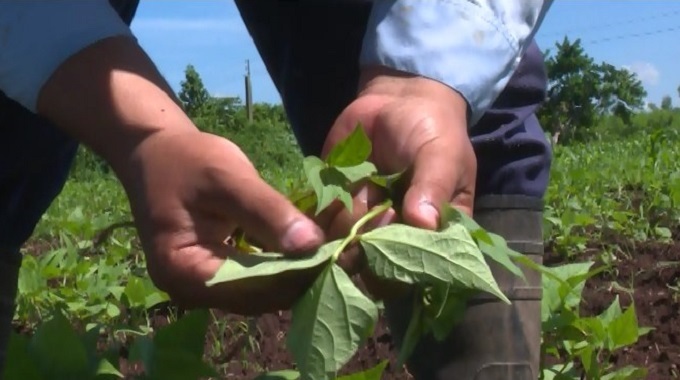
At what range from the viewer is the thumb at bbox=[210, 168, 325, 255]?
887mm

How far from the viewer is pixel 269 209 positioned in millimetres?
892

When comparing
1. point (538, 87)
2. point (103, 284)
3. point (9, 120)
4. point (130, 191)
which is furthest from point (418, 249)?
point (103, 284)

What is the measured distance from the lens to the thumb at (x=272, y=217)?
0.89 metres

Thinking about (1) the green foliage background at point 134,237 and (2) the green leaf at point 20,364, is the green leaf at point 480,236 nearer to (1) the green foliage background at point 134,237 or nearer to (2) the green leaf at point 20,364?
(1) the green foliage background at point 134,237

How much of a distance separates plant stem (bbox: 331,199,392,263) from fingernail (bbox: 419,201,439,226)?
0.04 metres

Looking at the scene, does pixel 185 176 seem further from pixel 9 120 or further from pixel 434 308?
pixel 9 120

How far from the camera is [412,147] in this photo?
39.4 inches

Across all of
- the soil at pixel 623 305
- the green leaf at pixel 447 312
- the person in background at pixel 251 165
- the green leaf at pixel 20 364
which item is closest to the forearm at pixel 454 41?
the person in background at pixel 251 165

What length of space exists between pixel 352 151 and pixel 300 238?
10 centimetres

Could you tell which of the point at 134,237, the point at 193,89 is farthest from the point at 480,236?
the point at 193,89

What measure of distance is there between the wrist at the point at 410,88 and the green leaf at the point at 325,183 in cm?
17

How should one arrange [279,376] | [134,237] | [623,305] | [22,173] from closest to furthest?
[279,376]
[22,173]
[623,305]
[134,237]

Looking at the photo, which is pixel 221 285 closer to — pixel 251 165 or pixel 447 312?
pixel 251 165

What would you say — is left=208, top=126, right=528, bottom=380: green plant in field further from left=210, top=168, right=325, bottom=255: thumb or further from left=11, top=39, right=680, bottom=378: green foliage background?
left=11, top=39, right=680, bottom=378: green foliage background
